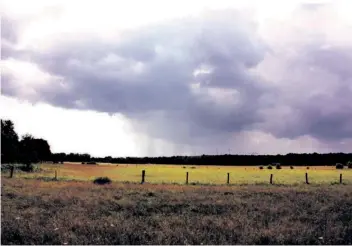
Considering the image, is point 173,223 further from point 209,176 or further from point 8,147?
point 8,147

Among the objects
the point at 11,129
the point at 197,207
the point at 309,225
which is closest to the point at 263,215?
the point at 309,225

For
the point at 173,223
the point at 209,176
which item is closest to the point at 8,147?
the point at 209,176

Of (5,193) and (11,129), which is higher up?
(11,129)

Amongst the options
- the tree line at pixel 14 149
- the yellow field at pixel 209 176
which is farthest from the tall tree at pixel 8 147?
the yellow field at pixel 209 176

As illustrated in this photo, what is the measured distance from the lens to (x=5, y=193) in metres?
28.1

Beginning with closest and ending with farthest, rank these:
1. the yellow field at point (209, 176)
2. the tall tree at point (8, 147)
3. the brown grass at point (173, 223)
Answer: the brown grass at point (173, 223) → the yellow field at point (209, 176) → the tall tree at point (8, 147)

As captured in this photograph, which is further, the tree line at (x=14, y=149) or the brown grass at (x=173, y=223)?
the tree line at (x=14, y=149)

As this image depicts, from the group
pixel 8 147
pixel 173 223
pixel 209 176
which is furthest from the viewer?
pixel 8 147

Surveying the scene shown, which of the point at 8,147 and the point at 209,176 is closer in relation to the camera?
the point at 209,176

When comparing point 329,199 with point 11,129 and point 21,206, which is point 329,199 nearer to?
point 21,206

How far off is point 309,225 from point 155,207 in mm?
7753

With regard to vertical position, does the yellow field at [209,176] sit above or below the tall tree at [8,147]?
below

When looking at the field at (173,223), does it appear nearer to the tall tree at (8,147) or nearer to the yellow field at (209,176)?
the yellow field at (209,176)

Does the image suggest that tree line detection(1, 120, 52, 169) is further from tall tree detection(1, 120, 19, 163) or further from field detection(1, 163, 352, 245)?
field detection(1, 163, 352, 245)
